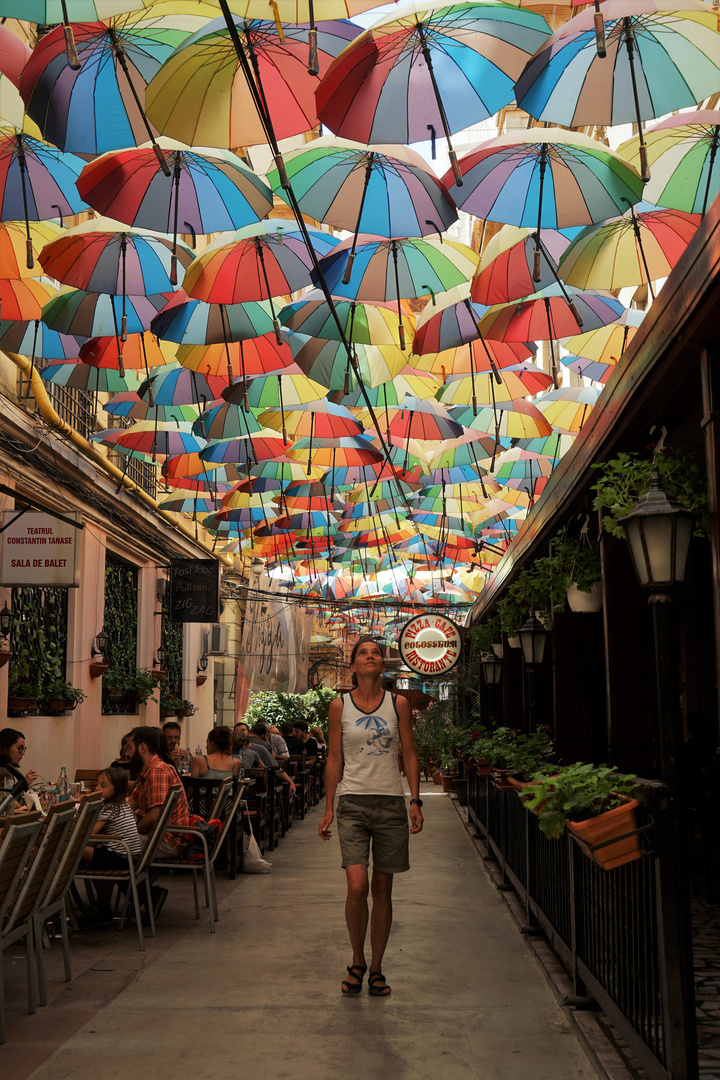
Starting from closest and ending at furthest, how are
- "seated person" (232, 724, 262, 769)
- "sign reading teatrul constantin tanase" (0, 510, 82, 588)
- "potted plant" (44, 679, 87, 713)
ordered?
1. "sign reading teatrul constantin tanase" (0, 510, 82, 588)
2. "seated person" (232, 724, 262, 769)
3. "potted plant" (44, 679, 87, 713)

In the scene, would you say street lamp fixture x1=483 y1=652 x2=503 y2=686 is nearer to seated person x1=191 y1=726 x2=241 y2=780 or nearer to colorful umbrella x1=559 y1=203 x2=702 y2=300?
seated person x1=191 y1=726 x2=241 y2=780

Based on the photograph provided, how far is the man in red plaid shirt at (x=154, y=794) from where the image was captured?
24.0 ft

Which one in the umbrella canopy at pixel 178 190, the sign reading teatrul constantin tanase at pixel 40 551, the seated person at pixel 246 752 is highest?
the umbrella canopy at pixel 178 190

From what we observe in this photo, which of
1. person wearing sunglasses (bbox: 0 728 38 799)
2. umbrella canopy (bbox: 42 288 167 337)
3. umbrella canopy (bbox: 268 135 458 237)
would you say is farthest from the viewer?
person wearing sunglasses (bbox: 0 728 38 799)

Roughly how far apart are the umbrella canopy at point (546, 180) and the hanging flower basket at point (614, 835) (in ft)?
11.0

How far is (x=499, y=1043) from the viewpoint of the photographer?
454 cm

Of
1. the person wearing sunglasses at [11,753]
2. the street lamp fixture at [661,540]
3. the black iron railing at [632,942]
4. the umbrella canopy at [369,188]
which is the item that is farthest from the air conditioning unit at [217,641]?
the street lamp fixture at [661,540]

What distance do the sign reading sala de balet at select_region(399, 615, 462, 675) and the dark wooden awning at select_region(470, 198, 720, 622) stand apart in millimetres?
7543

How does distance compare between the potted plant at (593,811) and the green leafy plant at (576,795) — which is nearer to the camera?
the potted plant at (593,811)

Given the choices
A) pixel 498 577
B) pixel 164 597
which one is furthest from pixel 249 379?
pixel 164 597

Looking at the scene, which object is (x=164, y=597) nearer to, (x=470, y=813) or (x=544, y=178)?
(x=470, y=813)

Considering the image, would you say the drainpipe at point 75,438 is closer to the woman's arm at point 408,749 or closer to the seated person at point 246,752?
the seated person at point 246,752

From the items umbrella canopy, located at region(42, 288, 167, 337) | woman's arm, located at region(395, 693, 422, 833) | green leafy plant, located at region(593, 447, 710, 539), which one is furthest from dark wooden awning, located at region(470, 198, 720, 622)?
umbrella canopy, located at region(42, 288, 167, 337)

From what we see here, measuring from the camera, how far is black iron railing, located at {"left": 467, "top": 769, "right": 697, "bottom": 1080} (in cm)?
353
